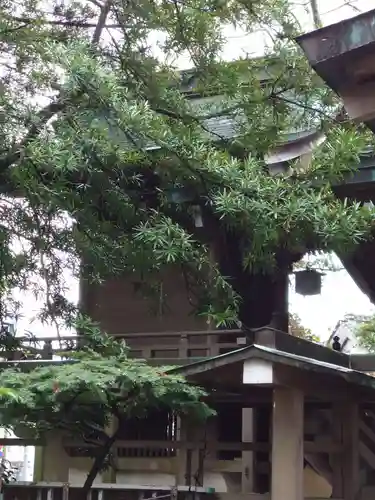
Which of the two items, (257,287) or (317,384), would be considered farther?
(257,287)

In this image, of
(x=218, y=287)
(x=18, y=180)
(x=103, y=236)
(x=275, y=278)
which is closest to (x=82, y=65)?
(x=18, y=180)

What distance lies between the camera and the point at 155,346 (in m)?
8.67

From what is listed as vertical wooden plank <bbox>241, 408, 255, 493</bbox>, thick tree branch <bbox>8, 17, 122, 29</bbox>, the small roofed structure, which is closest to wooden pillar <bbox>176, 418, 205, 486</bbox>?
the small roofed structure

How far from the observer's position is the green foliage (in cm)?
566

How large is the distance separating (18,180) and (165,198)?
1.45 m

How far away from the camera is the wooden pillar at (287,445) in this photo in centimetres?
583

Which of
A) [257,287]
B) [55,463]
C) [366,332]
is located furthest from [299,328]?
[55,463]

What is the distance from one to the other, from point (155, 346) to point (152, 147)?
3.35m

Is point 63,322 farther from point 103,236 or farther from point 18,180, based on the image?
point 18,180

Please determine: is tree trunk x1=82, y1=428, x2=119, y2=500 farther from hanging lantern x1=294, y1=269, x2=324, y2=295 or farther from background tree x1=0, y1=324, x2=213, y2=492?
hanging lantern x1=294, y1=269, x2=324, y2=295

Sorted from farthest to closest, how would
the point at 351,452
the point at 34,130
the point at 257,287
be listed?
the point at 257,287 < the point at 351,452 < the point at 34,130

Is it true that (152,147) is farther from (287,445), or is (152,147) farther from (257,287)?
(257,287)

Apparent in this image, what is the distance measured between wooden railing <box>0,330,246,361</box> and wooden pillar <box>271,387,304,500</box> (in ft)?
6.90

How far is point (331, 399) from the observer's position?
23.1 feet
